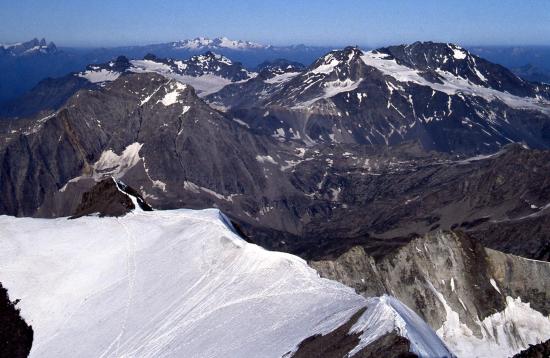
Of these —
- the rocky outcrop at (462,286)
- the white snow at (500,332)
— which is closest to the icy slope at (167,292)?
the rocky outcrop at (462,286)

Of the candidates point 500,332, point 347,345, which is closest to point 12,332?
point 347,345

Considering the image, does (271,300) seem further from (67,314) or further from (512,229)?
(512,229)

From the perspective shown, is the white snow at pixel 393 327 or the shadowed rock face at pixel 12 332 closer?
the white snow at pixel 393 327

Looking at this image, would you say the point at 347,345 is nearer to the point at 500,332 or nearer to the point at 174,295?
the point at 174,295

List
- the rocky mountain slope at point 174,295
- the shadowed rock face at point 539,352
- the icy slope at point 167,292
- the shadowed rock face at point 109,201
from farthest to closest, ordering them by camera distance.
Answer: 1. the shadowed rock face at point 109,201
2. the icy slope at point 167,292
3. the rocky mountain slope at point 174,295
4. the shadowed rock face at point 539,352

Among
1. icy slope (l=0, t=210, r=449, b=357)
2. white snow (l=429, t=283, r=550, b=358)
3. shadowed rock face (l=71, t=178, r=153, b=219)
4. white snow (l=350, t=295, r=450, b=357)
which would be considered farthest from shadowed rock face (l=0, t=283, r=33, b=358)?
white snow (l=429, t=283, r=550, b=358)

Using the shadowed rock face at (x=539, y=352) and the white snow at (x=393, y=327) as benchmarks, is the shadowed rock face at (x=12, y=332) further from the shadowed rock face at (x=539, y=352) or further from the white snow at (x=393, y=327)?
the shadowed rock face at (x=539, y=352)

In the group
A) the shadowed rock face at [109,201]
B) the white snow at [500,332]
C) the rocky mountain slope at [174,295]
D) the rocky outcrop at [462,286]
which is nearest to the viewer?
the rocky mountain slope at [174,295]

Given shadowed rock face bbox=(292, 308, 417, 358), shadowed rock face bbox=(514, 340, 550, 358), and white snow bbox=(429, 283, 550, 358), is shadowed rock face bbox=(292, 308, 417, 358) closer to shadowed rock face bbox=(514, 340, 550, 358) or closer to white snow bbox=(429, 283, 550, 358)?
shadowed rock face bbox=(514, 340, 550, 358)
